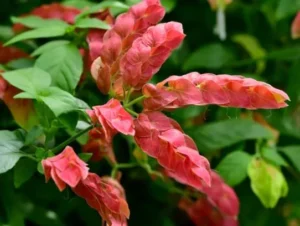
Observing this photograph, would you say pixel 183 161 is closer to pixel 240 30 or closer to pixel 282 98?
pixel 282 98

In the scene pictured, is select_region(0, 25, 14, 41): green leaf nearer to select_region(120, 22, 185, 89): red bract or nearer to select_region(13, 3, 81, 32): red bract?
select_region(13, 3, 81, 32): red bract

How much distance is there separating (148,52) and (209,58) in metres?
0.41

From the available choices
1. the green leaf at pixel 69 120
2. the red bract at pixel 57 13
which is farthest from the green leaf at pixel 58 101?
the red bract at pixel 57 13

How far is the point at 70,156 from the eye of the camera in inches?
23.5

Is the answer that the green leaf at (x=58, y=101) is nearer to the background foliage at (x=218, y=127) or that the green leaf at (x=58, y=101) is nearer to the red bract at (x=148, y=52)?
the red bract at (x=148, y=52)

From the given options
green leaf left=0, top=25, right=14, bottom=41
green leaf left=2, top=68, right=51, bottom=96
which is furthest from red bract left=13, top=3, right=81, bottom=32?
green leaf left=2, top=68, right=51, bottom=96

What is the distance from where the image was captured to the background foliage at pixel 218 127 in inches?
35.6

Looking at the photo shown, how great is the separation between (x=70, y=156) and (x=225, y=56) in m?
0.51

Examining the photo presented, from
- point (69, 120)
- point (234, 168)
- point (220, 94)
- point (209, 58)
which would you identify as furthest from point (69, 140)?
point (209, 58)

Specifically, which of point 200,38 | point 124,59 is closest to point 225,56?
point 200,38

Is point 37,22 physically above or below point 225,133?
above

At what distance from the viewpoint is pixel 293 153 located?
0.97 m

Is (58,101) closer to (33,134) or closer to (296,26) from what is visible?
(33,134)

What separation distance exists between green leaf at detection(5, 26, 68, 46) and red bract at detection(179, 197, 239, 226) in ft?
0.99
